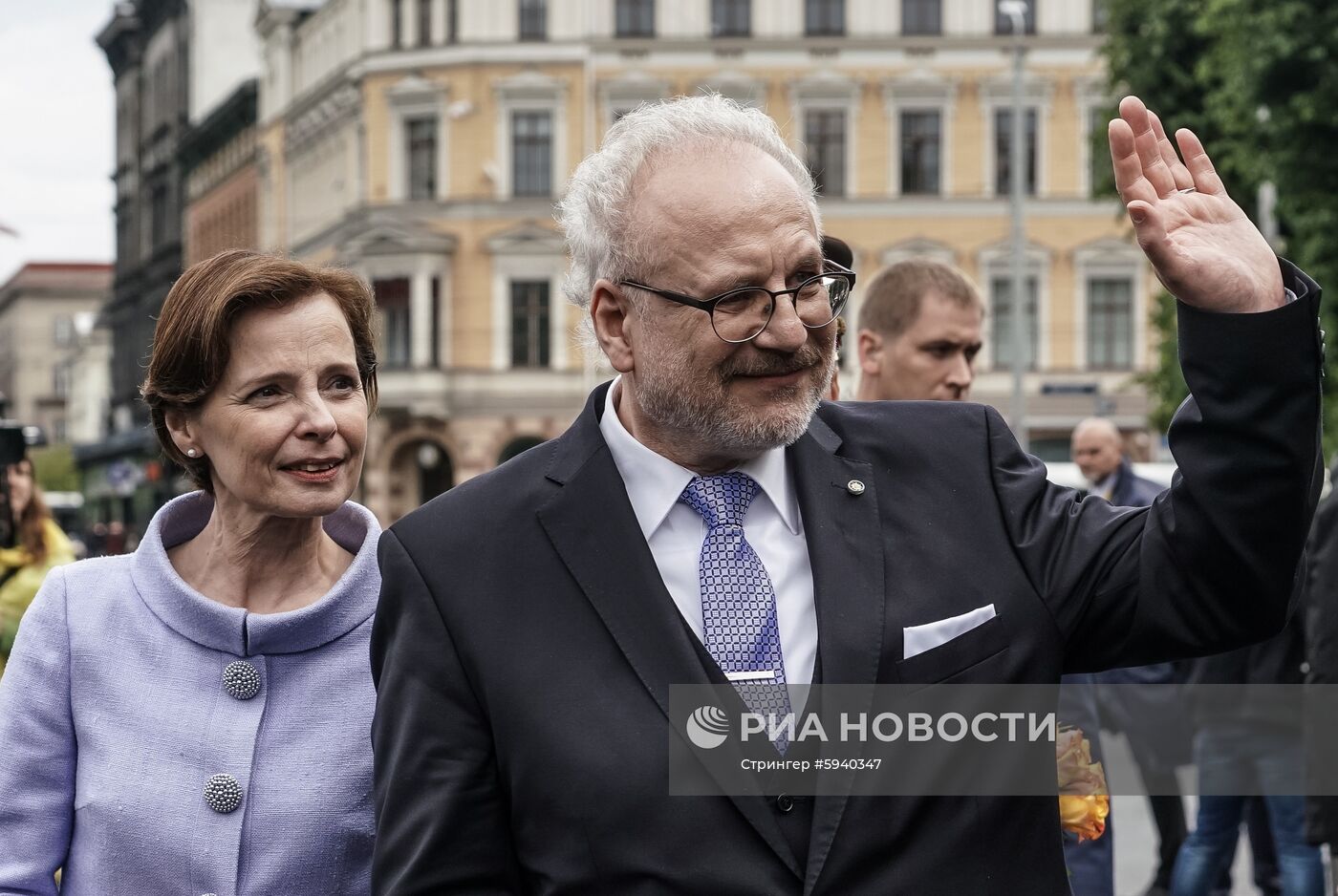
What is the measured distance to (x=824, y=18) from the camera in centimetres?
4828

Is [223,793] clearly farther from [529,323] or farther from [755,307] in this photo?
[529,323]

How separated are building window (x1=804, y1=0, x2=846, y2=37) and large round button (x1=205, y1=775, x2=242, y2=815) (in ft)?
151

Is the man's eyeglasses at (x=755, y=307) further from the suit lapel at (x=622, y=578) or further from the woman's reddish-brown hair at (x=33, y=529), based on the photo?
the woman's reddish-brown hair at (x=33, y=529)

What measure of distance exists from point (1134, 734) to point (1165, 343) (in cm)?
1936

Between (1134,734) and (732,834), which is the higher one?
(732,834)

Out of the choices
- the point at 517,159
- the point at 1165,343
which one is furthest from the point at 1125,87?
the point at 517,159

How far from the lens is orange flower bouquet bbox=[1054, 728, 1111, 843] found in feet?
14.1

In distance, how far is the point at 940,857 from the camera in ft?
9.82

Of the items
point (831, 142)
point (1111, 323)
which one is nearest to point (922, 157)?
point (831, 142)

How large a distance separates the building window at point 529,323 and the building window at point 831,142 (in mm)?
6769

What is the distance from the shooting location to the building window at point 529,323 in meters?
48.1

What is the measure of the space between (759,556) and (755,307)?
15.1 inches

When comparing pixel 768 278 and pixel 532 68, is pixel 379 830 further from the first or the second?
pixel 532 68

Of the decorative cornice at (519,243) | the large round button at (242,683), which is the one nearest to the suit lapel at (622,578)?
the large round button at (242,683)
